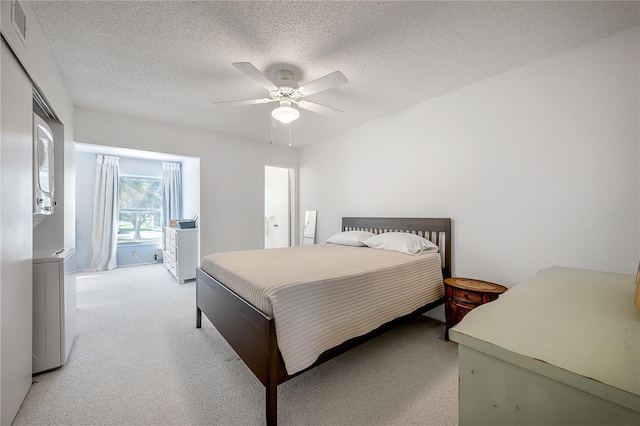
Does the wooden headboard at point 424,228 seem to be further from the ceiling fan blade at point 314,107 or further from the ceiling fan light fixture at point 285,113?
the ceiling fan light fixture at point 285,113

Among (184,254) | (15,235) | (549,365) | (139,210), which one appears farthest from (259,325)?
(139,210)

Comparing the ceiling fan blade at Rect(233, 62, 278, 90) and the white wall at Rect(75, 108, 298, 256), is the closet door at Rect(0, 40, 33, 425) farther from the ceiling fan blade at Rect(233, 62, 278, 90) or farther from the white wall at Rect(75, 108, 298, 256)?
→ the white wall at Rect(75, 108, 298, 256)

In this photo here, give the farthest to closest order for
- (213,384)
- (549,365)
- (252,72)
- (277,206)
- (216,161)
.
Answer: (277,206)
(216,161)
(252,72)
(213,384)
(549,365)

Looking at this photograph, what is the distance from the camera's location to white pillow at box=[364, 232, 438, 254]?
278cm

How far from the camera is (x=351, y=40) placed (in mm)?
2018

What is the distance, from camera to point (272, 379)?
1.42 m

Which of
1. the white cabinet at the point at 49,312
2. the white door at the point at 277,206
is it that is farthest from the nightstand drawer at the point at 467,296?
the white door at the point at 277,206

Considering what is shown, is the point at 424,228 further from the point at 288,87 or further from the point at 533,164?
the point at 288,87

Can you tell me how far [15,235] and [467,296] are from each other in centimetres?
326

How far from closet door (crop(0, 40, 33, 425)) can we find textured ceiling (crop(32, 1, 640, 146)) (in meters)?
0.73

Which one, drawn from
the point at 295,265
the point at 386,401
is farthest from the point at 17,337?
the point at 386,401

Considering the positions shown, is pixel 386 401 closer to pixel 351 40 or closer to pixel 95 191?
pixel 351 40

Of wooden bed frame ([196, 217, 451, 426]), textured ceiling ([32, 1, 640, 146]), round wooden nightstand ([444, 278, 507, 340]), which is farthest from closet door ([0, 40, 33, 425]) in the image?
round wooden nightstand ([444, 278, 507, 340])

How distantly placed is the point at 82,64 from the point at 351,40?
2.48 meters
